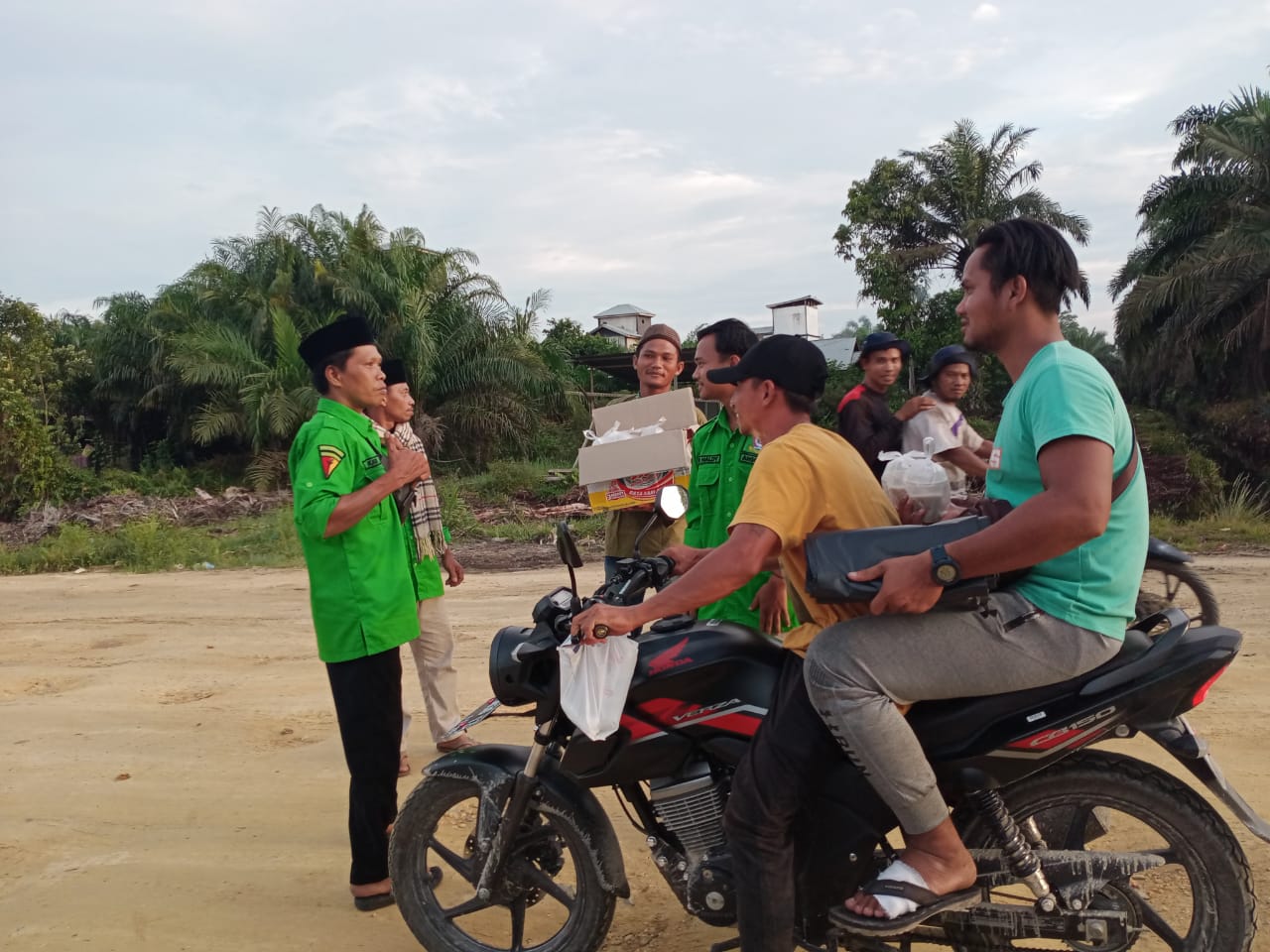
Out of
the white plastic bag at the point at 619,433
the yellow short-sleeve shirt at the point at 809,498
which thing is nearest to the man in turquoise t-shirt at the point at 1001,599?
the yellow short-sleeve shirt at the point at 809,498

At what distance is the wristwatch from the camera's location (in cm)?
236

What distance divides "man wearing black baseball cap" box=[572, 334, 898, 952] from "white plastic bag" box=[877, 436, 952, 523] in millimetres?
86

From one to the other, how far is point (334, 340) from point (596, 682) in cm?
180

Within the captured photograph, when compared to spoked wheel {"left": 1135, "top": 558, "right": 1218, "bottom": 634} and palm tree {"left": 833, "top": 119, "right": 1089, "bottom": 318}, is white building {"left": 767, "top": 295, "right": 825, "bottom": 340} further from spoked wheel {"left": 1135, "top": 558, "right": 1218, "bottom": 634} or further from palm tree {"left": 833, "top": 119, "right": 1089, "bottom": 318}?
spoked wheel {"left": 1135, "top": 558, "right": 1218, "bottom": 634}

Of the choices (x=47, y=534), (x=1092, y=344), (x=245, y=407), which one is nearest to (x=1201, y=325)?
(x=245, y=407)

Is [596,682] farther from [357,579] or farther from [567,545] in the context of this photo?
[357,579]

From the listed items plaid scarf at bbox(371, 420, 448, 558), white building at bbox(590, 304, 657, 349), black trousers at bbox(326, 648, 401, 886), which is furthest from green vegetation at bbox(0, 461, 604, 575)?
white building at bbox(590, 304, 657, 349)

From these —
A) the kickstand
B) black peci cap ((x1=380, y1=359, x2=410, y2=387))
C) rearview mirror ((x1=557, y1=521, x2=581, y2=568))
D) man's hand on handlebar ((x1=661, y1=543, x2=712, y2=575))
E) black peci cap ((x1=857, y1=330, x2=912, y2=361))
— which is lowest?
the kickstand

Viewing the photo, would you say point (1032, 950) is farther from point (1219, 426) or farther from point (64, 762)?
point (1219, 426)

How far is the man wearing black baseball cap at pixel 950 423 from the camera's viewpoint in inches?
219

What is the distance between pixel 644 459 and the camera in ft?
14.7

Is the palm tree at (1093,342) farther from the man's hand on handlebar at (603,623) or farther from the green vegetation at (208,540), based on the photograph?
the man's hand on handlebar at (603,623)

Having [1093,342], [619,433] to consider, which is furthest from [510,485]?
[1093,342]

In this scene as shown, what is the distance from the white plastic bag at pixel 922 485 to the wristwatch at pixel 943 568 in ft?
1.48
